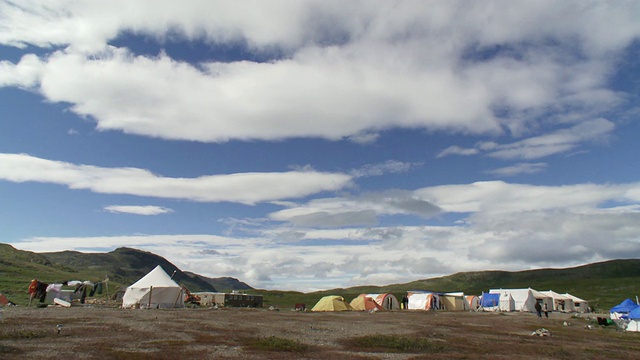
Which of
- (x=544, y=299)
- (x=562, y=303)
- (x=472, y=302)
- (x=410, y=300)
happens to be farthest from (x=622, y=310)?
(x=562, y=303)

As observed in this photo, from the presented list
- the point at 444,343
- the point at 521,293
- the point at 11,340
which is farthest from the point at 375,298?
the point at 11,340

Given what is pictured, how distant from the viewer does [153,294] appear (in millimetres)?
53812

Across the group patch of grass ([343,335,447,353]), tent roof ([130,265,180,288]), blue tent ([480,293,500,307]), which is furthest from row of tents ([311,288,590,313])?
patch of grass ([343,335,447,353])

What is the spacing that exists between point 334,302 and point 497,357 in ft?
166

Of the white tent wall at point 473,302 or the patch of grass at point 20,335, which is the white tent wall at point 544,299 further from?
the patch of grass at point 20,335

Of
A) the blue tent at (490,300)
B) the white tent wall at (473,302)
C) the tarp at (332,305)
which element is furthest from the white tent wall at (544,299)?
the tarp at (332,305)

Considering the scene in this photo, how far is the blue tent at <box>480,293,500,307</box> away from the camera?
Answer: 3513 inches

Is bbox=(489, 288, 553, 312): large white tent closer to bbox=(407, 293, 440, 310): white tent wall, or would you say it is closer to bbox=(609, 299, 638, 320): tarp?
bbox=(407, 293, 440, 310): white tent wall

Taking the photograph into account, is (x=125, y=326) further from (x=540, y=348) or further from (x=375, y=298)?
(x=375, y=298)

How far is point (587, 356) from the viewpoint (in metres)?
23.9

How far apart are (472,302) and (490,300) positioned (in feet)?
12.4

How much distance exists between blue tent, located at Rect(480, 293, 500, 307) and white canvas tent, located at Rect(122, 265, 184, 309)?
6480 cm

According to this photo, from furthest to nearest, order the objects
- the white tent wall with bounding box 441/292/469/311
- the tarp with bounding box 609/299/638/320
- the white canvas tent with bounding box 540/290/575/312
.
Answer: the white canvas tent with bounding box 540/290/575/312 → the white tent wall with bounding box 441/292/469/311 → the tarp with bounding box 609/299/638/320

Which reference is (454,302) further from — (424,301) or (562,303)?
(562,303)
